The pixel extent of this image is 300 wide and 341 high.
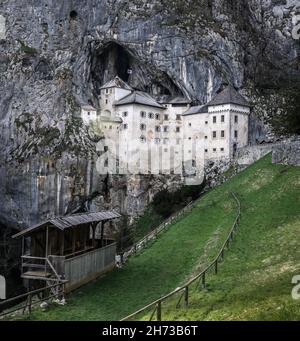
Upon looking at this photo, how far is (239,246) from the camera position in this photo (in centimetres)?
2850

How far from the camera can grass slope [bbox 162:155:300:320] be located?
54.0 ft

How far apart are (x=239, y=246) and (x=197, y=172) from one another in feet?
126

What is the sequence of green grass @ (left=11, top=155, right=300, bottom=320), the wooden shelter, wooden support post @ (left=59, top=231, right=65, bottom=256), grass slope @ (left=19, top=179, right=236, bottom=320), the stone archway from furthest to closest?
the stone archway → wooden support post @ (left=59, top=231, right=65, bottom=256) → the wooden shelter → grass slope @ (left=19, top=179, right=236, bottom=320) → green grass @ (left=11, top=155, right=300, bottom=320)

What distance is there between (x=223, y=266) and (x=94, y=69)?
5790 centimetres

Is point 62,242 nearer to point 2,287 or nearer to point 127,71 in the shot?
point 2,287

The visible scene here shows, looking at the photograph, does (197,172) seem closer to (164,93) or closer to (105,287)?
(164,93)

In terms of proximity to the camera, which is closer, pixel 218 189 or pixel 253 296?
pixel 253 296

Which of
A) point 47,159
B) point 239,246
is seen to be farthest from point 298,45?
point 239,246

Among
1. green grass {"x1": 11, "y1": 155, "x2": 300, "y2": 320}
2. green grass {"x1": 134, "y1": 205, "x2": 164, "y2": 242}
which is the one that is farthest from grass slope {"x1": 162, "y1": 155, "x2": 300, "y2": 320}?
green grass {"x1": 134, "y1": 205, "x2": 164, "y2": 242}

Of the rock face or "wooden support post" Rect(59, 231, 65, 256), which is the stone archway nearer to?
the rock face

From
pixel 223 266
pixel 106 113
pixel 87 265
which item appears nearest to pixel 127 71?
pixel 106 113

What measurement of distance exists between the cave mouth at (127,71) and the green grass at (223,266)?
3305 centimetres

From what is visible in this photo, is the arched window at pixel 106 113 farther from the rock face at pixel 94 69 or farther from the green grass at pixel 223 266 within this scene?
the green grass at pixel 223 266

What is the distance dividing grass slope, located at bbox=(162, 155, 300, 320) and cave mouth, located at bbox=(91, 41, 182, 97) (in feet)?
109
